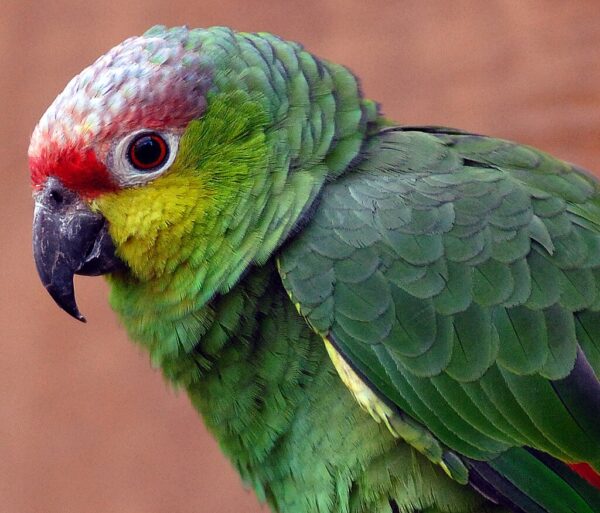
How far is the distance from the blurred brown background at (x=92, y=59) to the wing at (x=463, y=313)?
2.16ft

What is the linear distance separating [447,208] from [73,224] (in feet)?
1.24

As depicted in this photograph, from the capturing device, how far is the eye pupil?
778mm

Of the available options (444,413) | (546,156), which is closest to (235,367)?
(444,413)

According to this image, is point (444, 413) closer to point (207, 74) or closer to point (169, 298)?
point (169, 298)

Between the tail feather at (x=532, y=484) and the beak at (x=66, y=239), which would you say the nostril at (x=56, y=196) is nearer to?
the beak at (x=66, y=239)

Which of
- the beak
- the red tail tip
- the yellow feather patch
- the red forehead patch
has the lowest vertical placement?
the red tail tip

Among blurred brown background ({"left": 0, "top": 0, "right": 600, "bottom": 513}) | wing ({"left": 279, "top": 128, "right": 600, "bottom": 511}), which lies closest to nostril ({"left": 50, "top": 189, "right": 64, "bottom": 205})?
wing ({"left": 279, "top": 128, "right": 600, "bottom": 511})

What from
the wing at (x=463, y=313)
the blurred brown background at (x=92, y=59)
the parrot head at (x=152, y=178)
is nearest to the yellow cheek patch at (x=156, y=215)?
the parrot head at (x=152, y=178)

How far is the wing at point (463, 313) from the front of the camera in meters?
0.73

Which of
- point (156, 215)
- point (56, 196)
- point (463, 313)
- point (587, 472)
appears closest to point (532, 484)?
point (587, 472)

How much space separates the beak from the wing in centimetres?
20

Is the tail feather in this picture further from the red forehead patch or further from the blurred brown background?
the blurred brown background

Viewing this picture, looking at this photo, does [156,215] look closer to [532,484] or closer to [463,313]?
[463,313]

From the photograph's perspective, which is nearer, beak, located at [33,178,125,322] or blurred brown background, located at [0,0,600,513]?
beak, located at [33,178,125,322]
